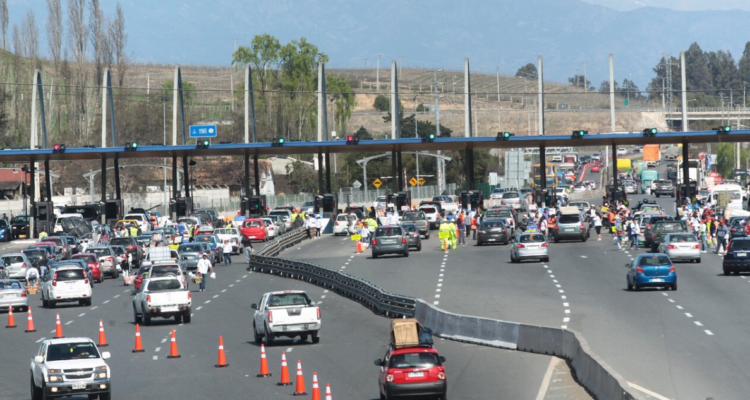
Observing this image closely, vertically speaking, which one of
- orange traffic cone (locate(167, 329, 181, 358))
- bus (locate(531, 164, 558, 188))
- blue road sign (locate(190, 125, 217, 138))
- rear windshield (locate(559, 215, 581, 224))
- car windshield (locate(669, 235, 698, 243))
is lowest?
orange traffic cone (locate(167, 329, 181, 358))

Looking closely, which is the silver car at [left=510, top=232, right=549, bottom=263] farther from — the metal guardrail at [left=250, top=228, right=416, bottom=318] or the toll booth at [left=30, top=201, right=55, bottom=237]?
the toll booth at [left=30, top=201, right=55, bottom=237]

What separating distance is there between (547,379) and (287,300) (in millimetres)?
8577

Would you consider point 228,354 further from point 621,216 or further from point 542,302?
point 621,216

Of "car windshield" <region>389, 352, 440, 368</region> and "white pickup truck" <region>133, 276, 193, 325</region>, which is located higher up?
"car windshield" <region>389, 352, 440, 368</region>

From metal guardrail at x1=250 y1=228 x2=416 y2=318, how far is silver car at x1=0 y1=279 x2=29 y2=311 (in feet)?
36.2

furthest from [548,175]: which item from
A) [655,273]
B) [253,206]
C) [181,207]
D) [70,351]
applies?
[70,351]

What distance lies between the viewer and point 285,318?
27.6m

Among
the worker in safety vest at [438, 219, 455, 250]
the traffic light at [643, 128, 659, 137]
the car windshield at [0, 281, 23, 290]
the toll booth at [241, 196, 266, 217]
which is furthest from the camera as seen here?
the toll booth at [241, 196, 266, 217]

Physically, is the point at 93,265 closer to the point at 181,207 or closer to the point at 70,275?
the point at 70,275

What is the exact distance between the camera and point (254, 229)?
6588 centimetres

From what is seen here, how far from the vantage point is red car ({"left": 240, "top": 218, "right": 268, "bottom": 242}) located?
6556cm

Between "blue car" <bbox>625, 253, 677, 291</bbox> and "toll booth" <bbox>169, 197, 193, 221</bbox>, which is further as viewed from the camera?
"toll booth" <bbox>169, 197, 193, 221</bbox>

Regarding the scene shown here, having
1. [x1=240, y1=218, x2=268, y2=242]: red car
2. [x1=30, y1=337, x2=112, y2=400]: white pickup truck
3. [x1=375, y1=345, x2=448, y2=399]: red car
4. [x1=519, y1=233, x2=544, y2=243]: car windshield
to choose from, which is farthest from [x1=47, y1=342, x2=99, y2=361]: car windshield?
[x1=240, y1=218, x2=268, y2=242]: red car

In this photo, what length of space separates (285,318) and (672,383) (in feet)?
36.1
